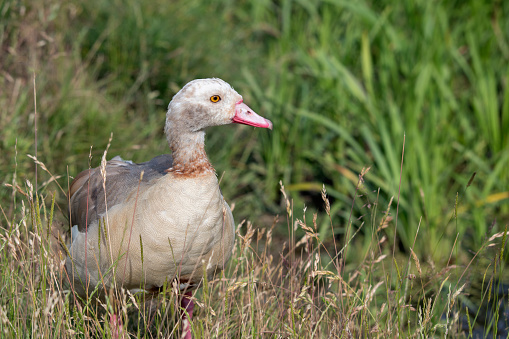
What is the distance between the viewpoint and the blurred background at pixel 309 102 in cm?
437

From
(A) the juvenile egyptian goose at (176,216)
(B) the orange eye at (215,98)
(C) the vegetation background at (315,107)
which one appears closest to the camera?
(A) the juvenile egyptian goose at (176,216)

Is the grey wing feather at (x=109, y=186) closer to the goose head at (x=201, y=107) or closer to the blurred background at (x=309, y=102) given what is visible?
the goose head at (x=201, y=107)

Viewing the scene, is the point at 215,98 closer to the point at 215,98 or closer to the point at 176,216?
the point at 215,98

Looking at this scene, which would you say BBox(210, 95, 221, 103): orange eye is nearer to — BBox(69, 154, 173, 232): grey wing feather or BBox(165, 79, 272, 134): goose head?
BBox(165, 79, 272, 134): goose head


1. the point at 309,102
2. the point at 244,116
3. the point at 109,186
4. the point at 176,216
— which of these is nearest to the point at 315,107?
the point at 309,102

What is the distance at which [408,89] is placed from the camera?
4.51 metres

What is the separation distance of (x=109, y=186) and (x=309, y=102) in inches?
99.6

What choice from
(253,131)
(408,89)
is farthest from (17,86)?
(408,89)

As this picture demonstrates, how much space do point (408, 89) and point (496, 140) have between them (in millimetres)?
898

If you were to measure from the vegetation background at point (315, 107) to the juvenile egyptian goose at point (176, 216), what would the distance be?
1.43 m

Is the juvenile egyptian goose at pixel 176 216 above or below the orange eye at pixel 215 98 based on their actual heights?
below

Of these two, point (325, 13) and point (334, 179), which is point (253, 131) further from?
point (325, 13)

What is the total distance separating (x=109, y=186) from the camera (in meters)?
2.90

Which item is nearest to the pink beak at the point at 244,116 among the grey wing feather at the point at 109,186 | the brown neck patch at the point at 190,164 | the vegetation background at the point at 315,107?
the brown neck patch at the point at 190,164
